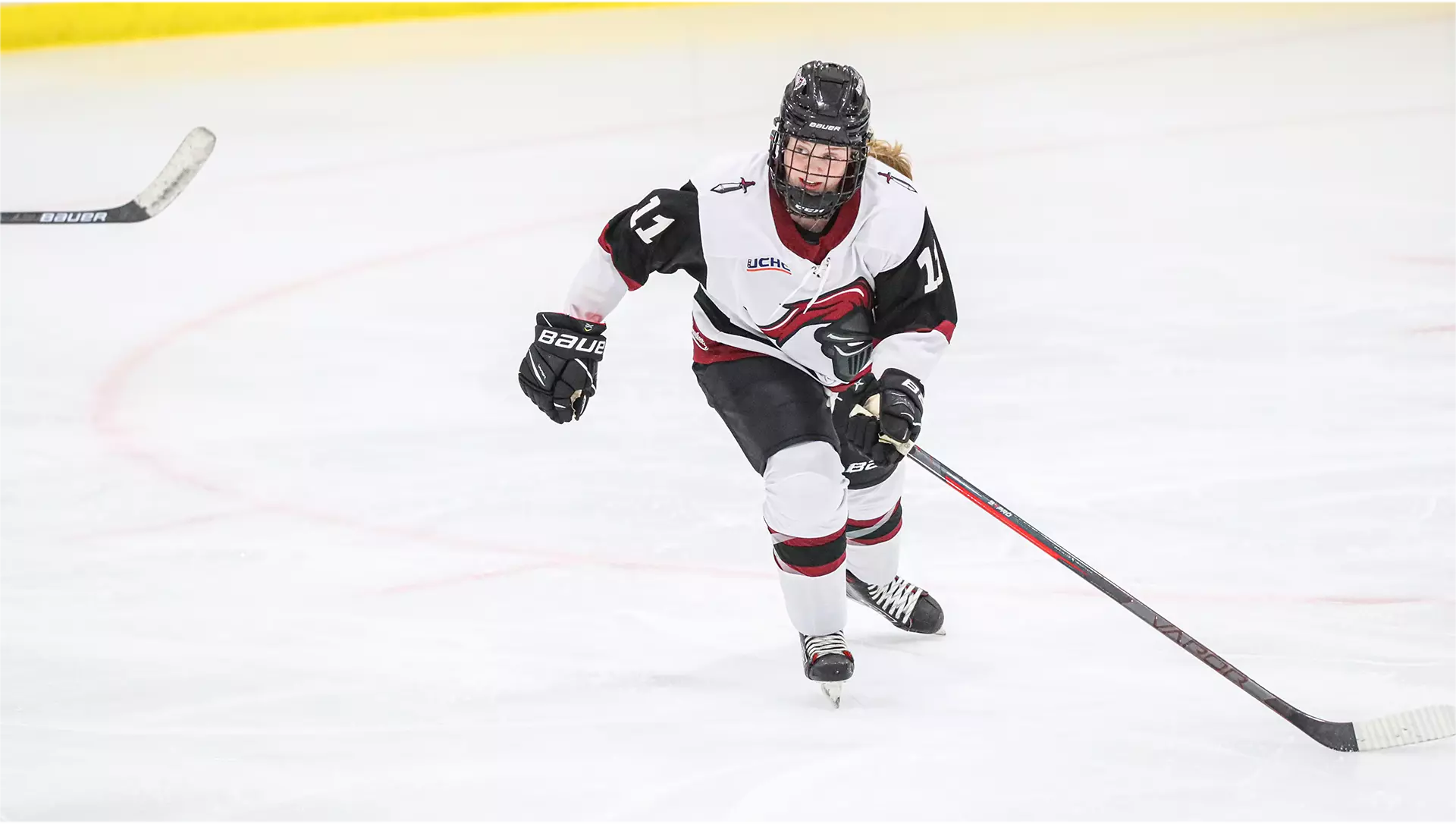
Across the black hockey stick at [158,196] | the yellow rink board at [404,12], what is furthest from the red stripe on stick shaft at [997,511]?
the yellow rink board at [404,12]

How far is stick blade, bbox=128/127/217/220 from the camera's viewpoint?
11.6 feet

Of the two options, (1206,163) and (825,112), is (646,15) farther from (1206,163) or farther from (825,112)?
(825,112)

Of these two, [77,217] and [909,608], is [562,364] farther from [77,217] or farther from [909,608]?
[77,217]

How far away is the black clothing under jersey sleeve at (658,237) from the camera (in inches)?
92.0

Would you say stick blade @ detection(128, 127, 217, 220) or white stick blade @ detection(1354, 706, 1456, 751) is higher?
stick blade @ detection(128, 127, 217, 220)

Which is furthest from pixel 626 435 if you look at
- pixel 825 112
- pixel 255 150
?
pixel 255 150

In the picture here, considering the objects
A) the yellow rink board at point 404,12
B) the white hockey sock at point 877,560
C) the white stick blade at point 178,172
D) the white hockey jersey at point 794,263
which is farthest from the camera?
the yellow rink board at point 404,12

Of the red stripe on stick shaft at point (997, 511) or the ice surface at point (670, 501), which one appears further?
the red stripe on stick shaft at point (997, 511)

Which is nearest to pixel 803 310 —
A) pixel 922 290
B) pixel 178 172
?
pixel 922 290

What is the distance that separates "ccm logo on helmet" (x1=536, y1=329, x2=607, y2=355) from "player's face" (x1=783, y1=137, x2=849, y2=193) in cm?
39

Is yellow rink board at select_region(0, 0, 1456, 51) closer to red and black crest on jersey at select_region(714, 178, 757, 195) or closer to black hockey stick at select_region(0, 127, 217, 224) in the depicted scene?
black hockey stick at select_region(0, 127, 217, 224)

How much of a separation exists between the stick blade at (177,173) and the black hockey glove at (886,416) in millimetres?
1959

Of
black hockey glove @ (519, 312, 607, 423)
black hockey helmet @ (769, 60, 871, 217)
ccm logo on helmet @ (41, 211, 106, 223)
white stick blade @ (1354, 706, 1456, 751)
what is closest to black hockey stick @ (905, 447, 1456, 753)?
white stick blade @ (1354, 706, 1456, 751)

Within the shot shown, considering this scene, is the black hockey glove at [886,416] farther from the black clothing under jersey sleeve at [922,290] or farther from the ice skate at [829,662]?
the ice skate at [829,662]
